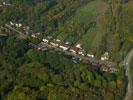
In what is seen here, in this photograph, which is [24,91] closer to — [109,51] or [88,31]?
[109,51]

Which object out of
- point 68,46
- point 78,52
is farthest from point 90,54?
point 68,46

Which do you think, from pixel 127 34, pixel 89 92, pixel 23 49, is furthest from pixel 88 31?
pixel 89 92

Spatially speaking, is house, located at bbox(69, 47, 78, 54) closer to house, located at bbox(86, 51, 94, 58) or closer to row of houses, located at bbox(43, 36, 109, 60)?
row of houses, located at bbox(43, 36, 109, 60)

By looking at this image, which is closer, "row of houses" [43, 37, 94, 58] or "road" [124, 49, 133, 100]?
"road" [124, 49, 133, 100]

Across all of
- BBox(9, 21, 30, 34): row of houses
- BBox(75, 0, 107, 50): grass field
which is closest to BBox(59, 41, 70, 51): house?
BBox(75, 0, 107, 50): grass field

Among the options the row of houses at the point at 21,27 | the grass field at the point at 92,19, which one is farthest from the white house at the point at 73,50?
the row of houses at the point at 21,27

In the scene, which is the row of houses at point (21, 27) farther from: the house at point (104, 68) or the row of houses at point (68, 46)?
the house at point (104, 68)
